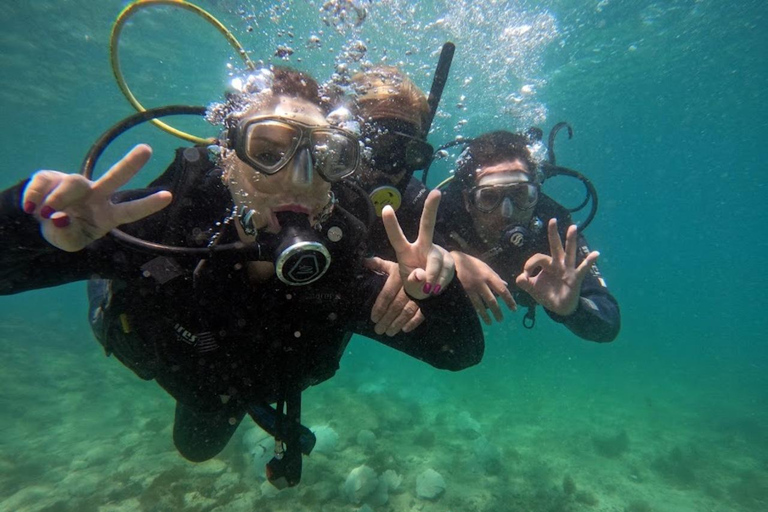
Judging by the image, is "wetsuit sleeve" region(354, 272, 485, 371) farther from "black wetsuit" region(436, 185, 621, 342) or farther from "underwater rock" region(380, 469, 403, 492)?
"underwater rock" region(380, 469, 403, 492)

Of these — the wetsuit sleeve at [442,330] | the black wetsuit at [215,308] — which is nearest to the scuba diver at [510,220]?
the wetsuit sleeve at [442,330]

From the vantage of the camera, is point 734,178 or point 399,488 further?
point 734,178

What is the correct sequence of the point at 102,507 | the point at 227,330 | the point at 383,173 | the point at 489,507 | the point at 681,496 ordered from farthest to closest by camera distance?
the point at 681,496, the point at 489,507, the point at 102,507, the point at 383,173, the point at 227,330

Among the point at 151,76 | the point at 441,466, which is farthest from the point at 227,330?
the point at 151,76

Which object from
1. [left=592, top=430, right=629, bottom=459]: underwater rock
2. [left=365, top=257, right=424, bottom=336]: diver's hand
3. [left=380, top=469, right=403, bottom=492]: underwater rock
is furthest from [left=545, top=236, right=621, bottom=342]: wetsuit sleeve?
[left=592, top=430, right=629, bottom=459]: underwater rock

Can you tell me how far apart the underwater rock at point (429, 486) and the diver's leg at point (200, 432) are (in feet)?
13.9

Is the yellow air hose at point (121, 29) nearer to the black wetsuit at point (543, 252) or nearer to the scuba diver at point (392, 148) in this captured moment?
the scuba diver at point (392, 148)

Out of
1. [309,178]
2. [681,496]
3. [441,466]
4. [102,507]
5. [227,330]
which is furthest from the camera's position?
[681,496]

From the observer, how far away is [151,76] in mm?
21422

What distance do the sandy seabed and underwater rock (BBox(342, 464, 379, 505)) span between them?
76 millimetres

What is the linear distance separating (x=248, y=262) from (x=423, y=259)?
4.04 feet

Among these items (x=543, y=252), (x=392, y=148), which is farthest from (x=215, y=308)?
(x=543, y=252)

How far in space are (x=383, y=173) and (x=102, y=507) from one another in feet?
26.0

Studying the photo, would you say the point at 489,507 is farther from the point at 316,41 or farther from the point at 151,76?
the point at 151,76
